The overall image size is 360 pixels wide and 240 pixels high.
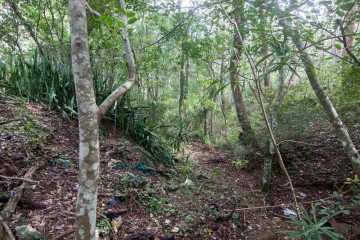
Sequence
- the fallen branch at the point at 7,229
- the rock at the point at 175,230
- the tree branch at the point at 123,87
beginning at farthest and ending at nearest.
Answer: the rock at the point at 175,230, the fallen branch at the point at 7,229, the tree branch at the point at 123,87

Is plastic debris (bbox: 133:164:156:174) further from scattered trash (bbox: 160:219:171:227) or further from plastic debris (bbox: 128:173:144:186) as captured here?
scattered trash (bbox: 160:219:171:227)

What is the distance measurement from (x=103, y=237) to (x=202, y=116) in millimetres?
8934

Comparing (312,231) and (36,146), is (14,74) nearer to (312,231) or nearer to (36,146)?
(36,146)

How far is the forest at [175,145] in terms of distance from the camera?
198cm

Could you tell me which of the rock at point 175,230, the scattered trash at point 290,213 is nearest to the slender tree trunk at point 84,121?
the rock at point 175,230

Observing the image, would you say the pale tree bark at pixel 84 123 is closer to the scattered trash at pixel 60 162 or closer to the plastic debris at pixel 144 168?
the scattered trash at pixel 60 162

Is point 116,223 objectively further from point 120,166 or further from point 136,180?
point 120,166

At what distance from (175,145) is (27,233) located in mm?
4797

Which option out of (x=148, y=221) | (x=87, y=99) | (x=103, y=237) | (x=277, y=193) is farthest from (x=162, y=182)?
(x=87, y=99)

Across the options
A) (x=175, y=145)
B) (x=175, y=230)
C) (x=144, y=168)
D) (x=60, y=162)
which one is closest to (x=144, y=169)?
(x=144, y=168)

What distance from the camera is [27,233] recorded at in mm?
2016

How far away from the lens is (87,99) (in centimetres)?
160

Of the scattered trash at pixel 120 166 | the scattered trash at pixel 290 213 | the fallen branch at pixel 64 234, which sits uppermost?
the scattered trash at pixel 120 166

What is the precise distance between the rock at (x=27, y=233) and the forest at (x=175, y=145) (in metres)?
0.01
